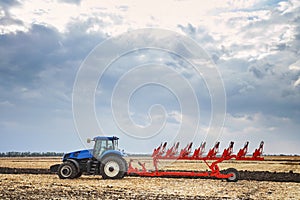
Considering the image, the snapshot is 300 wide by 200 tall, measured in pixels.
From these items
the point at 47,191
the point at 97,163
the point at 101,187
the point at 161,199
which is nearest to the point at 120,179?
the point at 97,163

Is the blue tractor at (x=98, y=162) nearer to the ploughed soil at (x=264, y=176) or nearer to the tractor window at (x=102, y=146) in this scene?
the tractor window at (x=102, y=146)

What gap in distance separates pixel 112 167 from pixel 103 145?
1526mm

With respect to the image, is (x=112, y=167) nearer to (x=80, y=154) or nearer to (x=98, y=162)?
(x=98, y=162)

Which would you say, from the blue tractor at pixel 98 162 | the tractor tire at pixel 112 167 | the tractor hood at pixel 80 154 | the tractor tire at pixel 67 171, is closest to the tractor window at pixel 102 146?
the blue tractor at pixel 98 162

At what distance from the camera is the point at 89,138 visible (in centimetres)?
2352

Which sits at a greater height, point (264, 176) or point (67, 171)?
point (67, 171)

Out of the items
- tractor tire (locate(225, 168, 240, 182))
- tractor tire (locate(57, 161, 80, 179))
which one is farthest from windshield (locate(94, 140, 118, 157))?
tractor tire (locate(225, 168, 240, 182))

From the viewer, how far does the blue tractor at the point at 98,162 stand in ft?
75.7

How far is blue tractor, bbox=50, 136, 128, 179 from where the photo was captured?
23.1m

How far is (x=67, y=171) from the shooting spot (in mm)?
23547

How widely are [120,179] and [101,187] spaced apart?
424 cm

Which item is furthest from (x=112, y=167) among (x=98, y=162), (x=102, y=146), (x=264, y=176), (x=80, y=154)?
(x=264, y=176)

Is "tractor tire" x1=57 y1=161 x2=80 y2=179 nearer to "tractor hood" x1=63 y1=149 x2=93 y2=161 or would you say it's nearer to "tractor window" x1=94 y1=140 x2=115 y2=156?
"tractor hood" x1=63 y1=149 x2=93 y2=161

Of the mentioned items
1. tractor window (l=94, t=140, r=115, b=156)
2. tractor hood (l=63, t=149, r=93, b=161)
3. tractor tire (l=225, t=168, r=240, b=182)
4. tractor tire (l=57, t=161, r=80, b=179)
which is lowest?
tractor tire (l=225, t=168, r=240, b=182)
